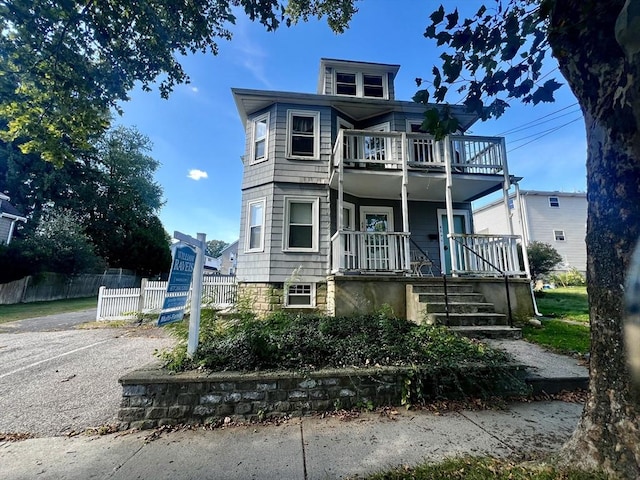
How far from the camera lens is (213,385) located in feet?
10.3

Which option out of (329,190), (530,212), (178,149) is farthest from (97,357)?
(530,212)

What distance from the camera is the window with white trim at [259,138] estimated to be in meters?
9.72

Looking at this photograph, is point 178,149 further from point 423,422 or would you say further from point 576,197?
point 576,197

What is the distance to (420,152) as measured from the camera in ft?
28.4

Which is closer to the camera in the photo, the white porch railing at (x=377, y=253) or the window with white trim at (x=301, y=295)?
the white porch railing at (x=377, y=253)

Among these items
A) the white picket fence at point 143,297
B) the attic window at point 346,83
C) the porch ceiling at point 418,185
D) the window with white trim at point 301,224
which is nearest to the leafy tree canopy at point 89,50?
the porch ceiling at point 418,185

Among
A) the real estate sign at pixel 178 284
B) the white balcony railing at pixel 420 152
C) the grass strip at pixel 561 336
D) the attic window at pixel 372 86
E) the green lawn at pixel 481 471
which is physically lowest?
the green lawn at pixel 481 471

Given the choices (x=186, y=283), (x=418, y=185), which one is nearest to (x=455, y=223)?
(x=418, y=185)

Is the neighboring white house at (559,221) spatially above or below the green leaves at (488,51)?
above

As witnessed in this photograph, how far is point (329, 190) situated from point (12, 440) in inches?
→ 318

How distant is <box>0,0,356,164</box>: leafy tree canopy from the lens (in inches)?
169

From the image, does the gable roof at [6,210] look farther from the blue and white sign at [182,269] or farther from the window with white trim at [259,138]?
the blue and white sign at [182,269]

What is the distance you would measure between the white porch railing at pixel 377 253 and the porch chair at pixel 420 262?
5.12 ft

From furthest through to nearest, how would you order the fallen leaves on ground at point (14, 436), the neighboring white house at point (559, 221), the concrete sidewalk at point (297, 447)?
the neighboring white house at point (559, 221) → the fallen leaves on ground at point (14, 436) → the concrete sidewalk at point (297, 447)
